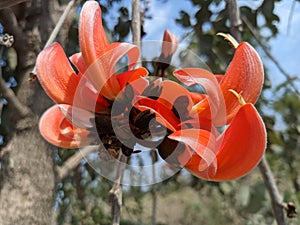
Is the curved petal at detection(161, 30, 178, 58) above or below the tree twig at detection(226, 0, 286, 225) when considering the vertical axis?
above

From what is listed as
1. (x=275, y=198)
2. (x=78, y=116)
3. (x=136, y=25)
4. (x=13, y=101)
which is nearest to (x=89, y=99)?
(x=78, y=116)

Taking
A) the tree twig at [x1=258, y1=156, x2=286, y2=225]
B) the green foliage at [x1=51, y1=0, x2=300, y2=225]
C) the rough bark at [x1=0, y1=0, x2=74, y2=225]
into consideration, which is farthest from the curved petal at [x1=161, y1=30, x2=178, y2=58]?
the rough bark at [x1=0, y1=0, x2=74, y2=225]

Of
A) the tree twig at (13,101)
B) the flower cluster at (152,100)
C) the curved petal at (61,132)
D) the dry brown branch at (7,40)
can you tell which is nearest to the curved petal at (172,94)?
the flower cluster at (152,100)

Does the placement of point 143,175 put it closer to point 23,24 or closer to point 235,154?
point 235,154

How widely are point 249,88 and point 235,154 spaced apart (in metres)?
0.07

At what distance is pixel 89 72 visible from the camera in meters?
0.42

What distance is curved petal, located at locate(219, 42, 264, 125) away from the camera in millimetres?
406

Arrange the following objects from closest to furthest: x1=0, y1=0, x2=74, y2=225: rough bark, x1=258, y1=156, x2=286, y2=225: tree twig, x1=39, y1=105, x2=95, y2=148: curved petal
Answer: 1. x1=39, y1=105, x2=95, y2=148: curved petal
2. x1=258, y1=156, x2=286, y2=225: tree twig
3. x1=0, y1=0, x2=74, y2=225: rough bark

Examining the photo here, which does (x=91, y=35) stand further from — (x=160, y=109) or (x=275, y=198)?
(x=275, y=198)

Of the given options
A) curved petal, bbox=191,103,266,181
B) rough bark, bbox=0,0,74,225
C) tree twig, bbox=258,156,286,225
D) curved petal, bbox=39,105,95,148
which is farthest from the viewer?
rough bark, bbox=0,0,74,225

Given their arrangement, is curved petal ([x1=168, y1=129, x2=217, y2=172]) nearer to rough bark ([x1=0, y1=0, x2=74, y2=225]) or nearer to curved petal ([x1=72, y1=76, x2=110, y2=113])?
curved petal ([x1=72, y1=76, x2=110, y2=113])

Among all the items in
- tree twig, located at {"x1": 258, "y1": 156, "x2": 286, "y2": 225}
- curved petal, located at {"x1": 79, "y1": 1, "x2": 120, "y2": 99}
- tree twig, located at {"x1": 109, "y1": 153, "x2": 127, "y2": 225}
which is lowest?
tree twig, located at {"x1": 258, "y1": 156, "x2": 286, "y2": 225}

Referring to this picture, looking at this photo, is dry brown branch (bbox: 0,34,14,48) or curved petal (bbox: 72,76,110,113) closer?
curved petal (bbox: 72,76,110,113)

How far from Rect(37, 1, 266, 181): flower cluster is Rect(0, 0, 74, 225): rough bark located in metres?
0.57
